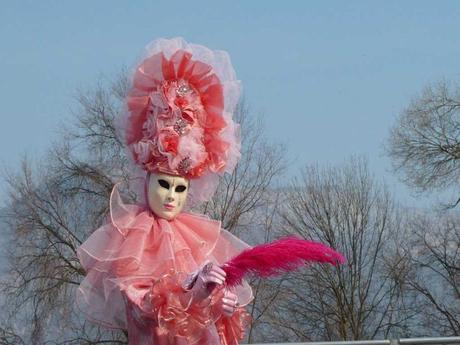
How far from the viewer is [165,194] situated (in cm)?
349

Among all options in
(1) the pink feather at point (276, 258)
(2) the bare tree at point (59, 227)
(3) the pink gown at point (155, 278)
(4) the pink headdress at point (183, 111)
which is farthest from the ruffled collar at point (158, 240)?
(2) the bare tree at point (59, 227)

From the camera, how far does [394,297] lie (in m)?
19.4

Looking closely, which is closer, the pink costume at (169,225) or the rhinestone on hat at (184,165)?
the pink costume at (169,225)

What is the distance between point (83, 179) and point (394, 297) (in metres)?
5.69

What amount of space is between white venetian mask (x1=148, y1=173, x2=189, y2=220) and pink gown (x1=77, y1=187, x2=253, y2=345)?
0.03 meters

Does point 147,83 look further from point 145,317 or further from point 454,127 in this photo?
point 454,127

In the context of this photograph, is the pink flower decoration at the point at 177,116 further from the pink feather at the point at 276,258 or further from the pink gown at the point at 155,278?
the pink feather at the point at 276,258

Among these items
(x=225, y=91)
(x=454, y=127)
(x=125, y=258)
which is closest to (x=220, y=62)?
(x=225, y=91)

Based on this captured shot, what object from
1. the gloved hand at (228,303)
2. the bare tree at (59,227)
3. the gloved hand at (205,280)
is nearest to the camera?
the gloved hand at (205,280)

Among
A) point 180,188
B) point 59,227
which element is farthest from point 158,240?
point 59,227

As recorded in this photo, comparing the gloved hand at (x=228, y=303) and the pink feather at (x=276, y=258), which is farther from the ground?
the pink feather at (x=276, y=258)

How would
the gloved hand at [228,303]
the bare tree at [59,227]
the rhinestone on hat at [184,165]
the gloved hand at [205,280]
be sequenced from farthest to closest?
the bare tree at [59,227]
the rhinestone on hat at [184,165]
the gloved hand at [228,303]
the gloved hand at [205,280]

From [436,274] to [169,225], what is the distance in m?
16.3

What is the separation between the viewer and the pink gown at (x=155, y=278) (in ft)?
10.6
